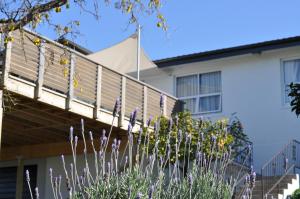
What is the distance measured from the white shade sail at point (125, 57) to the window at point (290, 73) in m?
4.14

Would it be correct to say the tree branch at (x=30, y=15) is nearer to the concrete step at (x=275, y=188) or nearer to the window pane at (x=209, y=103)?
the concrete step at (x=275, y=188)

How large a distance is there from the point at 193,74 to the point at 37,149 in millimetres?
5673

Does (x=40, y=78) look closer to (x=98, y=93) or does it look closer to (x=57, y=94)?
(x=57, y=94)

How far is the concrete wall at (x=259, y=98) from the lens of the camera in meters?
18.3

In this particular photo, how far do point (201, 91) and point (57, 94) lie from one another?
787 cm

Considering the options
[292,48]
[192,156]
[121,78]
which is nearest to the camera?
[192,156]

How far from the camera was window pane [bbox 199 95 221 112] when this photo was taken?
1990 centimetres

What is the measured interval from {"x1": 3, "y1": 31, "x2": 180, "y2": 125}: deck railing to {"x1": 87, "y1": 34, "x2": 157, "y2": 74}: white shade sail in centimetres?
277

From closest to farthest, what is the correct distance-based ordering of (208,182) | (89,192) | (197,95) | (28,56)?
(89,192), (208,182), (28,56), (197,95)

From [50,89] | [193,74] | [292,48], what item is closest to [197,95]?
[193,74]

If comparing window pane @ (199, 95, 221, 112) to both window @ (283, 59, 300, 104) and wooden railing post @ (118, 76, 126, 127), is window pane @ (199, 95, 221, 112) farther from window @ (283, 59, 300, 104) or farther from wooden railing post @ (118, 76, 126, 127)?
wooden railing post @ (118, 76, 126, 127)

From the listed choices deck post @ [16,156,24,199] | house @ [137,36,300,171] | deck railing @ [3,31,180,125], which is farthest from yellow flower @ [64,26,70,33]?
deck post @ [16,156,24,199]

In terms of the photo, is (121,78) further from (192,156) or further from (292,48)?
(292,48)

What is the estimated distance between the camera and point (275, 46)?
18.5m
